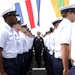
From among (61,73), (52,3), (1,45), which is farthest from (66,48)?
(52,3)

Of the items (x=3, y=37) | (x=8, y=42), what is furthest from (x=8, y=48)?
(x=3, y=37)

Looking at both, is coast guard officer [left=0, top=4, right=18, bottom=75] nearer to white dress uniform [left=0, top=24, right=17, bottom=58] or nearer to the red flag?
white dress uniform [left=0, top=24, right=17, bottom=58]

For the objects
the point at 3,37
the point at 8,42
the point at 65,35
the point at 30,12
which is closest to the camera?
the point at 65,35

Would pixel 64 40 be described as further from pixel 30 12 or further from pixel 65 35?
pixel 30 12

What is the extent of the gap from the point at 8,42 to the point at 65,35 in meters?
0.92

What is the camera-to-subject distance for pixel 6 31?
4.93m

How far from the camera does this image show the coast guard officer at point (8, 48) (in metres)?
4.85

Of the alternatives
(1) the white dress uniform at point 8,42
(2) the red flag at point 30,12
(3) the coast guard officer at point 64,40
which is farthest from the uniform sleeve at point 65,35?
(2) the red flag at point 30,12

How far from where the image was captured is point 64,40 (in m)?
4.58

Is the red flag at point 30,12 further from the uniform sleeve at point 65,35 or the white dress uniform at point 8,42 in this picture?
the uniform sleeve at point 65,35

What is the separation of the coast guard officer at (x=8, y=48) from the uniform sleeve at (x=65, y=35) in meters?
0.84

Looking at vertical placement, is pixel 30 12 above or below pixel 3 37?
above

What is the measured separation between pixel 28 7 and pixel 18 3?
1.57 ft

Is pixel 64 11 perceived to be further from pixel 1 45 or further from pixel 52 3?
pixel 52 3
